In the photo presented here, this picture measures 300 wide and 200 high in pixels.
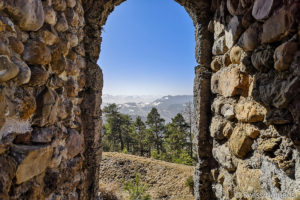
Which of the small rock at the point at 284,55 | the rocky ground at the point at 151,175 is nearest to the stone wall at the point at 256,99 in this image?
the small rock at the point at 284,55

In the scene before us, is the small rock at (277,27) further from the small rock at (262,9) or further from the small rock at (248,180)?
the small rock at (248,180)

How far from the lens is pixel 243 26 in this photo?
1.74 meters

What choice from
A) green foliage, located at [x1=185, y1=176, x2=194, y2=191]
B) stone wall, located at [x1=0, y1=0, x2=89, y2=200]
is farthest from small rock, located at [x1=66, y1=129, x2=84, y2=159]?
green foliage, located at [x1=185, y1=176, x2=194, y2=191]

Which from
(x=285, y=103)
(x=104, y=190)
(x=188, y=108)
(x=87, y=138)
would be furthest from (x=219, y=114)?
(x=188, y=108)

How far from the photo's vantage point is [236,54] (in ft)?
6.19

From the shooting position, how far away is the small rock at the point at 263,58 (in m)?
1.39

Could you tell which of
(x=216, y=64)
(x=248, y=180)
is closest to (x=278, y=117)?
(x=248, y=180)

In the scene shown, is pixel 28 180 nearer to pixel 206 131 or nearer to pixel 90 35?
Result: pixel 90 35

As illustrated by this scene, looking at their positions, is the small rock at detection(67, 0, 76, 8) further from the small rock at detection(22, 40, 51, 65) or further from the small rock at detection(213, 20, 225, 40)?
the small rock at detection(213, 20, 225, 40)

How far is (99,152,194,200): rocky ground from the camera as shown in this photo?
236 inches

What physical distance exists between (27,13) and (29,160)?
3.12 ft

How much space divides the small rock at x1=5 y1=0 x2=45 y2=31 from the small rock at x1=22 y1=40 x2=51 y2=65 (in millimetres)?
102

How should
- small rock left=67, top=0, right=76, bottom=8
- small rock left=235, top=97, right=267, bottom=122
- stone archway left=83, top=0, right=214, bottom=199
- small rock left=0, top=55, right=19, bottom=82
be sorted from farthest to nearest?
stone archway left=83, top=0, right=214, bottom=199
small rock left=67, top=0, right=76, bottom=8
small rock left=235, top=97, right=267, bottom=122
small rock left=0, top=55, right=19, bottom=82

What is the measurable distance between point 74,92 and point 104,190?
373cm
